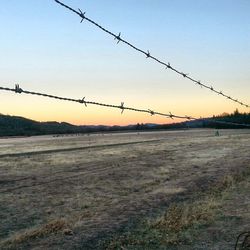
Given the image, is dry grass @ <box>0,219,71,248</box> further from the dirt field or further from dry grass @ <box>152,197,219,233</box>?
dry grass @ <box>152,197,219,233</box>

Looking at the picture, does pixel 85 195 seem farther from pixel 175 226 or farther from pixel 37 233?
pixel 175 226

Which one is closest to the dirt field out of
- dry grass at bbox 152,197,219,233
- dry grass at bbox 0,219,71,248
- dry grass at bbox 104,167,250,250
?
dry grass at bbox 0,219,71,248

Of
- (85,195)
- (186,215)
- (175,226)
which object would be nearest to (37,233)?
(175,226)

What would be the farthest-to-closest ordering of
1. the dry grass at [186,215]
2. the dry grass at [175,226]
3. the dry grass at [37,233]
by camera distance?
the dry grass at [186,215]
the dry grass at [37,233]
the dry grass at [175,226]

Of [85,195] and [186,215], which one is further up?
[85,195]

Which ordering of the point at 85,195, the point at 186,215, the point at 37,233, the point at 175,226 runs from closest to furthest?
1. the point at 37,233
2. the point at 175,226
3. the point at 186,215
4. the point at 85,195

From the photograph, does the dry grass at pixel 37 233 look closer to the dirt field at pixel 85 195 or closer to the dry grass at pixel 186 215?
the dirt field at pixel 85 195

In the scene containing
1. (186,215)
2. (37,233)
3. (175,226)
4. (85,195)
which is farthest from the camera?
(85,195)

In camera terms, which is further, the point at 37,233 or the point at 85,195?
the point at 85,195

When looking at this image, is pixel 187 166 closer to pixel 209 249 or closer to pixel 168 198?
pixel 168 198

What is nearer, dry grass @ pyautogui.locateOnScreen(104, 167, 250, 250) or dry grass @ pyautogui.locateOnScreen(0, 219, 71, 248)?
dry grass @ pyautogui.locateOnScreen(104, 167, 250, 250)

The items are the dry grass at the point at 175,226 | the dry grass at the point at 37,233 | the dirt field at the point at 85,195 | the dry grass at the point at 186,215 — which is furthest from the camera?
the dry grass at the point at 186,215

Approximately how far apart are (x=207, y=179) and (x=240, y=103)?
6.22 m

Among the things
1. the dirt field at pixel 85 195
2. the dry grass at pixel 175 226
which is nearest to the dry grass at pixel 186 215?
the dry grass at pixel 175 226
